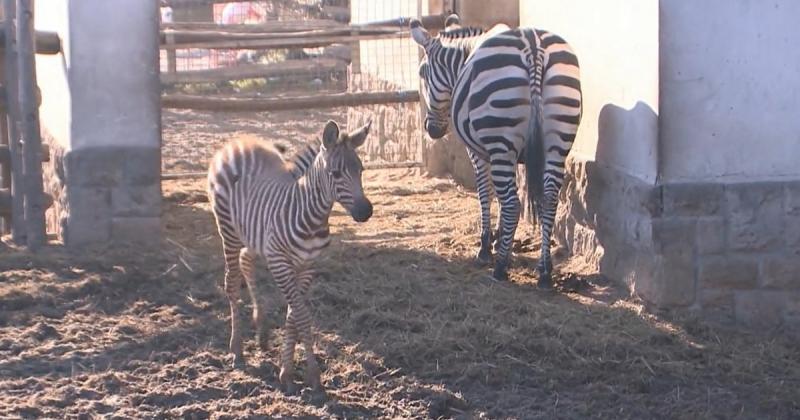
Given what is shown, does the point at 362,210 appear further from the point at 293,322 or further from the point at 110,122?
the point at 110,122

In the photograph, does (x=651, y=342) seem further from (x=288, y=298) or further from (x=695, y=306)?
(x=288, y=298)

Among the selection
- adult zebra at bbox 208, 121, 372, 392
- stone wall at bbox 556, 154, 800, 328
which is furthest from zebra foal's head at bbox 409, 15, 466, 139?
adult zebra at bbox 208, 121, 372, 392

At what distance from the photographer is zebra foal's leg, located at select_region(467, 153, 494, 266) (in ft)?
26.8

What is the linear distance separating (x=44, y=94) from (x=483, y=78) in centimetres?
382

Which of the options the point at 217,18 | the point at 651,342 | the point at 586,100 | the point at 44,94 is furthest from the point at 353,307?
the point at 217,18

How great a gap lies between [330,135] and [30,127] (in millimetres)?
3425

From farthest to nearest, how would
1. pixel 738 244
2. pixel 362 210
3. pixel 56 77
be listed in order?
pixel 56 77 < pixel 738 244 < pixel 362 210

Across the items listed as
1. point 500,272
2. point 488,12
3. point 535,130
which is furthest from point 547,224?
point 488,12

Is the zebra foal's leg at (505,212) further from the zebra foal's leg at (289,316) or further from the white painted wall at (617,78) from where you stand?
the zebra foal's leg at (289,316)

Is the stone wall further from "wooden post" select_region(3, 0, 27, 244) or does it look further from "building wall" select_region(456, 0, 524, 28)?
"wooden post" select_region(3, 0, 27, 244)

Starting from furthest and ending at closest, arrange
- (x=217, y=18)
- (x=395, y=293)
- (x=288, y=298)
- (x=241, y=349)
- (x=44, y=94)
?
(x=217, y=18) → (x=44, y=94) → (x=395, y=293) → (x=241, y=349) → (x=288, y=298)

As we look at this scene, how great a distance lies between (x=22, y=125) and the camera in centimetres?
809

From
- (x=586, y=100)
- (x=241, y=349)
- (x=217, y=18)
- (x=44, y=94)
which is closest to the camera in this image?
(x=241, y=349)

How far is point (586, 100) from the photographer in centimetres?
803
